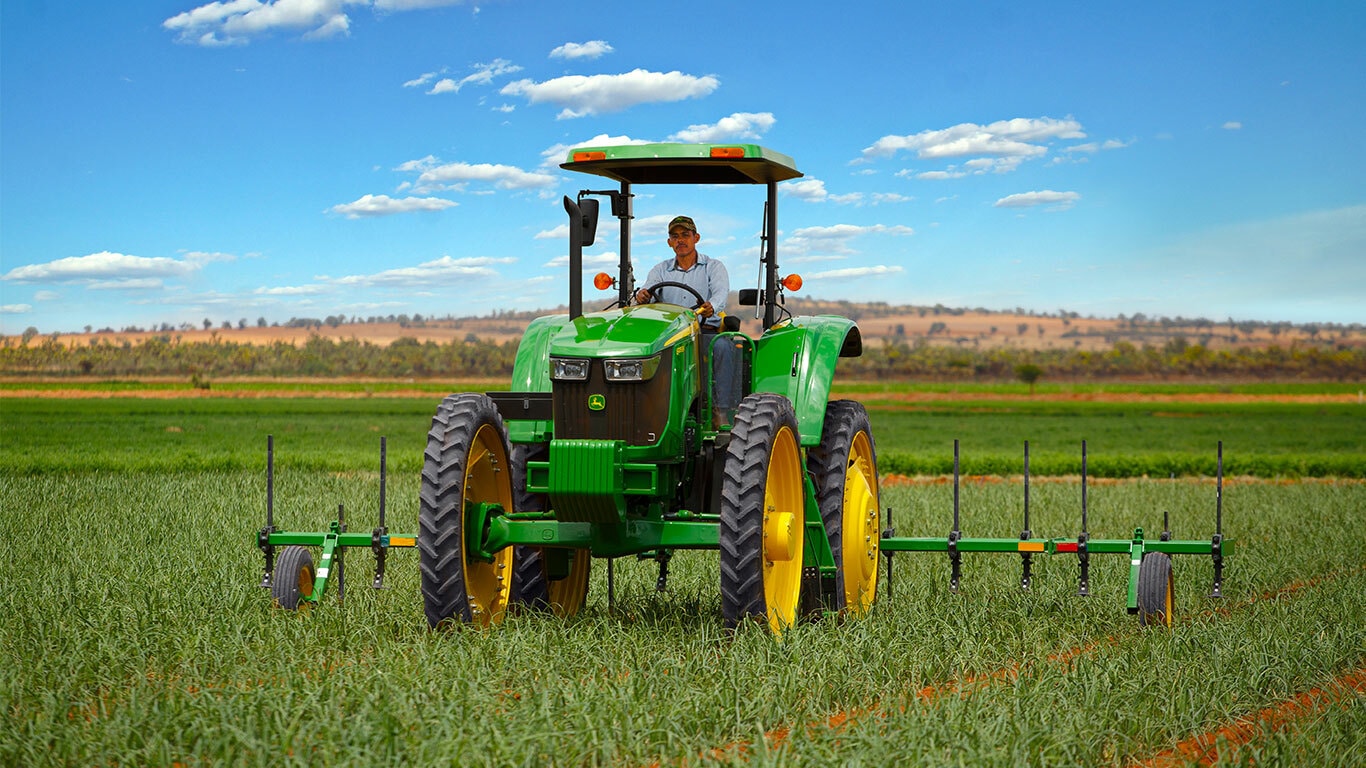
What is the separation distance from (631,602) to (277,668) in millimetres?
3137

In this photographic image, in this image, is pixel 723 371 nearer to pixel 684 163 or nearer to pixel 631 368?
pixel 631 368

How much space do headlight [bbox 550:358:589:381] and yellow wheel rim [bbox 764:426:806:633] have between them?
1094mm

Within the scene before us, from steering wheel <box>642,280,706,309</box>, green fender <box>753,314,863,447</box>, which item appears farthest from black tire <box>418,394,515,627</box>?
green fender <box>753,314,863,447</box>

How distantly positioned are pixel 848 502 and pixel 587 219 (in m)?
2.51

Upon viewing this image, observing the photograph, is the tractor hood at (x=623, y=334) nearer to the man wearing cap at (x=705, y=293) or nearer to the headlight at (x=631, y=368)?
the headlight at (x=631, y=368)

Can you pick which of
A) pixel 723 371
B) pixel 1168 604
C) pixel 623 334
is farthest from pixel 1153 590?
pixel 623 334

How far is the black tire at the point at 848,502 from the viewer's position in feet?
24.6

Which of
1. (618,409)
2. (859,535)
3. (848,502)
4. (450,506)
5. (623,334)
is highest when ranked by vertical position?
(623,334)

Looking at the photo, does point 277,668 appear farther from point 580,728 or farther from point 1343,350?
point 1343,350

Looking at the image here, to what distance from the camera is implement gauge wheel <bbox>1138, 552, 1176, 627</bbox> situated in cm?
792

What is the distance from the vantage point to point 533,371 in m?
7.62

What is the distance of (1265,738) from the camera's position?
5.41m

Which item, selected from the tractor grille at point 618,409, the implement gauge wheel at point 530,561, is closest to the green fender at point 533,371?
the implement gauge wheel at point 530,561

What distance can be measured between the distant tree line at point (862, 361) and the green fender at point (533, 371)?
78.9 meters
